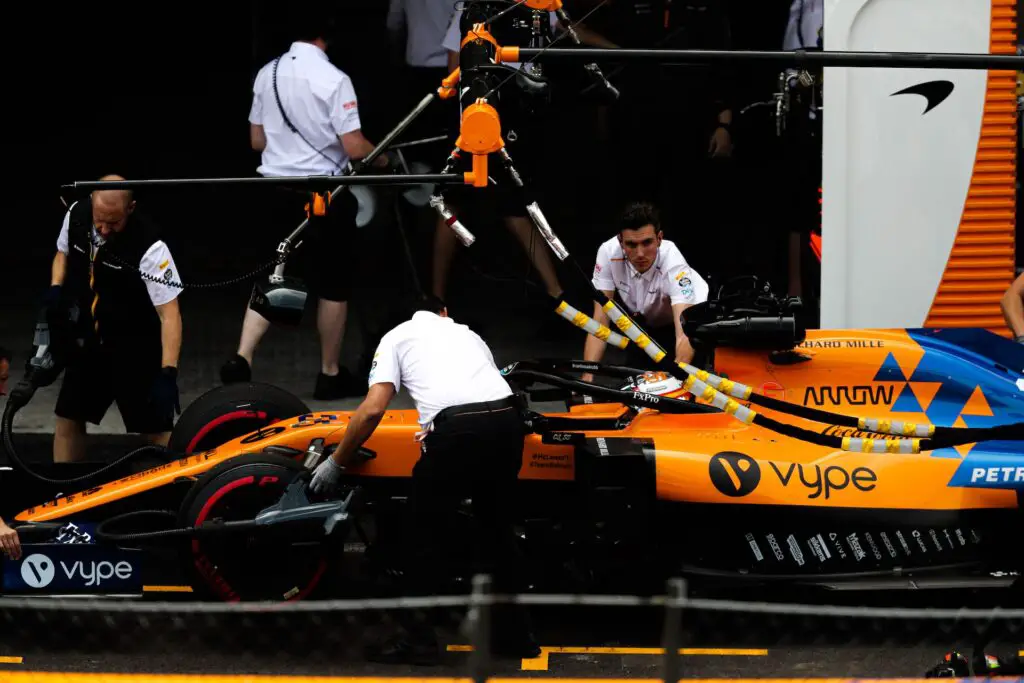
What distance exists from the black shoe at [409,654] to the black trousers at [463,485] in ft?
0.14

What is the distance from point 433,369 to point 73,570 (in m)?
1.69

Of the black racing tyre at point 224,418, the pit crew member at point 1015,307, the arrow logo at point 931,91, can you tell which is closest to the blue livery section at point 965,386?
the pit crew member at point 1015,307

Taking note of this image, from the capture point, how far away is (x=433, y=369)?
6.41 m

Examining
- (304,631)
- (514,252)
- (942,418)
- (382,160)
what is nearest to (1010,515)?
(942,418)

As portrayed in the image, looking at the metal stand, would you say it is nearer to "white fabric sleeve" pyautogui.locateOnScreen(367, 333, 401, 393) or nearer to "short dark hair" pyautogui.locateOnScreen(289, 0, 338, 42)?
"white fabric sleeve" pyautogui.locateOnScreen(367, 333, 401, 393)

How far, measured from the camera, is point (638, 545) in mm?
6496

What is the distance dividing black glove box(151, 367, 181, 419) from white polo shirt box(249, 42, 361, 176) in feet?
6.74

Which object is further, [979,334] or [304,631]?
[979,334]

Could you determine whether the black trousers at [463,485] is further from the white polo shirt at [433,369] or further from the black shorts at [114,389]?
the black shorts at [114,389]

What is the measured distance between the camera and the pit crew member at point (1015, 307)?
805 cm

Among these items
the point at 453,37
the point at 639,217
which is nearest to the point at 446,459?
the point at 639,217

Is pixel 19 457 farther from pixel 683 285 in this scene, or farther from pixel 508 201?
pixel 683 285

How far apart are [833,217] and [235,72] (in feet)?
25.0

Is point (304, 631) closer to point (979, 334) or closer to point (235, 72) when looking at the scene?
point (979, 334)
